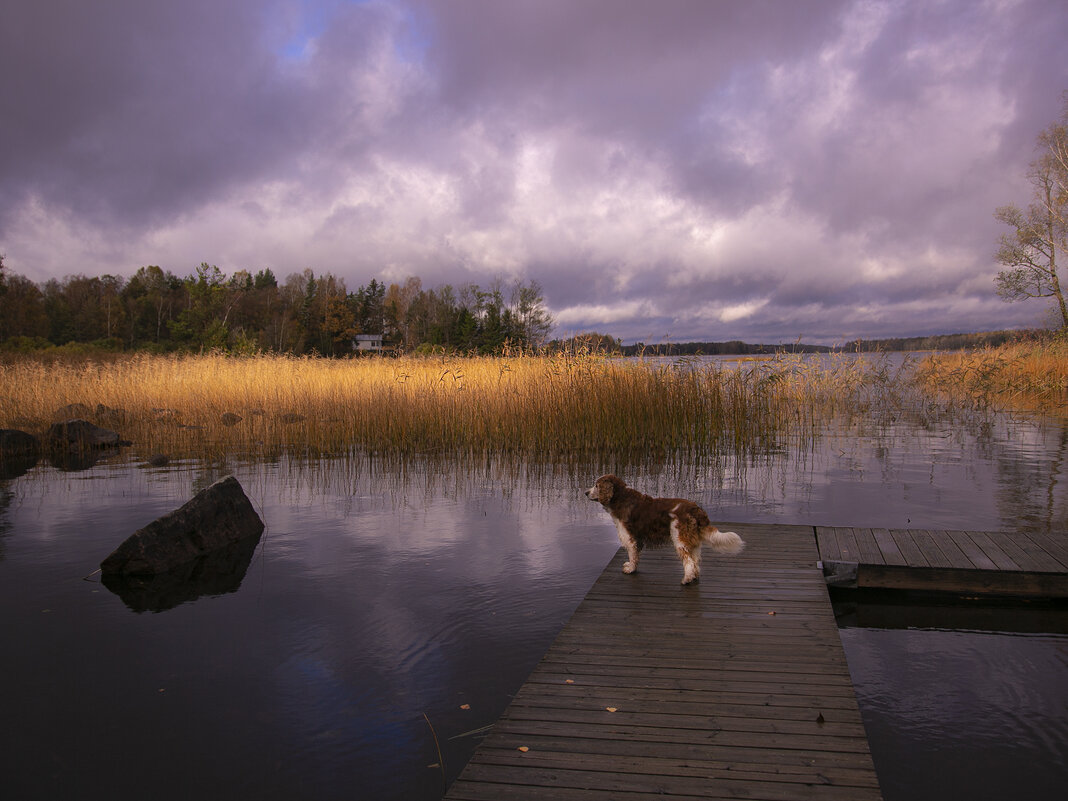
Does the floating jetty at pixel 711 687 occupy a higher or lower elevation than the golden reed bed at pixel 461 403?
lower

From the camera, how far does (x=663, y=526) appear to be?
4703 mm

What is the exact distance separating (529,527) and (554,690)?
467 cm

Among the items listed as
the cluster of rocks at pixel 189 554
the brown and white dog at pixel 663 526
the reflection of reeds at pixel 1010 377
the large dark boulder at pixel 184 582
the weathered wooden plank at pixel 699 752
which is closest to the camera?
the weathered wooden plank at pixel 699 752

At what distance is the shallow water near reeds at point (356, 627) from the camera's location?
3.48m

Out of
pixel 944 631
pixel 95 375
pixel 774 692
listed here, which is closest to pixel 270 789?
pixel 774 692

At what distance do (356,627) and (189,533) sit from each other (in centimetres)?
287

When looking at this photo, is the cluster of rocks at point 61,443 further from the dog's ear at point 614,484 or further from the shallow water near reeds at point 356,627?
the dog's ear at point 614,484

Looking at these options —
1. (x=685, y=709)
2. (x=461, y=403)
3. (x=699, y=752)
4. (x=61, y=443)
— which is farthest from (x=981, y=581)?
(x=61, y=443)

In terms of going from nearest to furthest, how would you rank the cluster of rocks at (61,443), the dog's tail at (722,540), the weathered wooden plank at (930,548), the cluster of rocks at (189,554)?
the dog's tail at (722,540) < the weathered wooden plank at (930,548) < the cluster of rocks at (189,554) < the cluster of rocks at (61,443)

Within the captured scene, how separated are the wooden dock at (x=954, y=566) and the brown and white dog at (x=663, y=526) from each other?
1270mm

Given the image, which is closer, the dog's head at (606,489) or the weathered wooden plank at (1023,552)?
the dog's head at (606,489)

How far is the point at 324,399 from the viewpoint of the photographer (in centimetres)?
1503

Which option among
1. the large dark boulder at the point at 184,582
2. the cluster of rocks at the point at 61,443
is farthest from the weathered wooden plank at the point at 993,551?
the cluster of rocks at the point at 61,443

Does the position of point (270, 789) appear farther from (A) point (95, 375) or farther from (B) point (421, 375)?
(A) point (95, 375)
